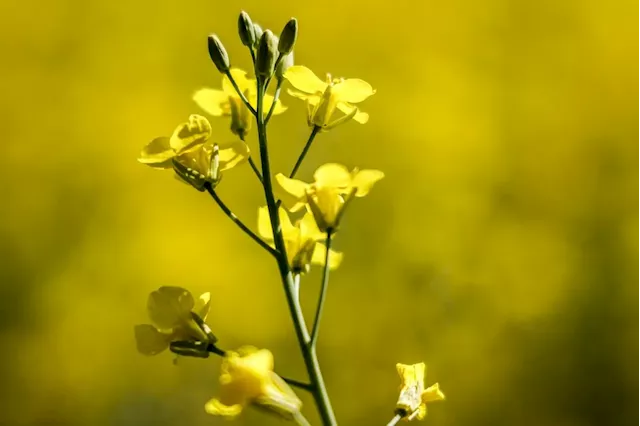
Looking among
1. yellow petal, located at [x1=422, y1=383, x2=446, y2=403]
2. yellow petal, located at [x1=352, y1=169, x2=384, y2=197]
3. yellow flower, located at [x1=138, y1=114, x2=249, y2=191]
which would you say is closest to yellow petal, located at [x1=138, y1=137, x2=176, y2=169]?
yellow flower, located at [x1=138, y1=114, x2=249, y2=191]

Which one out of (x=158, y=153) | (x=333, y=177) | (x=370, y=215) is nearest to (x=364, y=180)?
(x=333, y=177)

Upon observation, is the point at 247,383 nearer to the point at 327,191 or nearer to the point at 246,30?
the point at 327,191

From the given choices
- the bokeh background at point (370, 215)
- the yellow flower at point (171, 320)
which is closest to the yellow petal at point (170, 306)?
the yellow flower at point (171, 320)

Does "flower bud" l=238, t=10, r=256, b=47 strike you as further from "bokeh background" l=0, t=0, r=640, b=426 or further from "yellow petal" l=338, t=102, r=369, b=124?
"bokeh background" l=0, t=0, r=640, b=426

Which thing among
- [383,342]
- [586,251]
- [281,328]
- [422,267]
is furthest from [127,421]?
[586,251]

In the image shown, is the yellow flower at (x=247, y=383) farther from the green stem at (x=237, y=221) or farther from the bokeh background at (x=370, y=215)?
the bokeh background at (x=370, y=215)

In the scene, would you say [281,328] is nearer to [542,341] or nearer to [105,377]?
[105,377]
